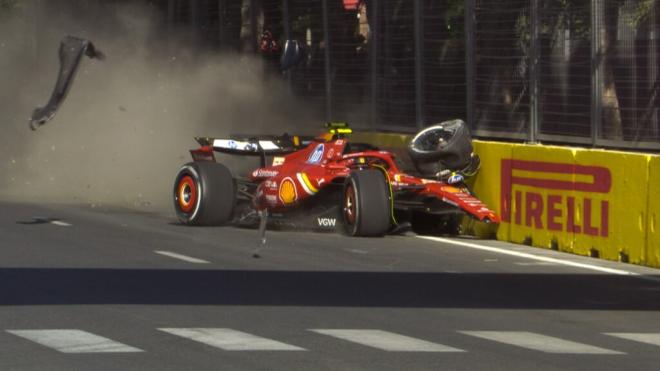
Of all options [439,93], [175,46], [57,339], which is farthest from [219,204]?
[175,46]

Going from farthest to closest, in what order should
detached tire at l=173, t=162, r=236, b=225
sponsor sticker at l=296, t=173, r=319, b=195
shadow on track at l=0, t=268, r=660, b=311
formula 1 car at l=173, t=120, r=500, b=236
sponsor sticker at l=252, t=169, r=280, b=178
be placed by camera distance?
sponsor sticker at l=252, t=169, r=280, b=178 < detached tire at l=173, t=162, r=236, b=225 < sponsor sticker at l=296, t=173, r=319, b=195 < formula 1 car at l=173, t=120, r=500, b=236 < shadow on track at l=0, t=268, r=660, b=311

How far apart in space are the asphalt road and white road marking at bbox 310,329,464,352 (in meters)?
0.02

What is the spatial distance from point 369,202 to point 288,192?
4.21ft

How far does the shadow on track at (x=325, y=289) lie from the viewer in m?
12.6

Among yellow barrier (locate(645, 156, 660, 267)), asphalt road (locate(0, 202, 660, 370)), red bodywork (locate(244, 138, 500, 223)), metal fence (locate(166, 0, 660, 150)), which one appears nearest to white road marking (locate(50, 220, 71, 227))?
asphalt road (locate(0, 202, 660, 370))

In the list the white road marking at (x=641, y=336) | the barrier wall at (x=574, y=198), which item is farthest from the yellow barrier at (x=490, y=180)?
the white road marking at (x=641, y=336)

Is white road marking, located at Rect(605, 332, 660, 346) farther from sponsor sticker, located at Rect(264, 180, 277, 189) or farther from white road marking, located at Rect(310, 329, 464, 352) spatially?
sponsor sticker, located at Rect(264, 180, 277, 189)

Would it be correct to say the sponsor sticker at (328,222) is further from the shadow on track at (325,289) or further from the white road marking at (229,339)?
the white road marking at (229,339)

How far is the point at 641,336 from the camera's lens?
11328 mm

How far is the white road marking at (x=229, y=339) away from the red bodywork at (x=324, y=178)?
789cm

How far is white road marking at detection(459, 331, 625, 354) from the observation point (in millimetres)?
10508

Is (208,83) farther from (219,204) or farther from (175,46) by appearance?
(219,204)

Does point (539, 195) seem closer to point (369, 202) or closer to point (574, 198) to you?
point (574, 198)

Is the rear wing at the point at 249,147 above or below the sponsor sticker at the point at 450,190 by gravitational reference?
above
